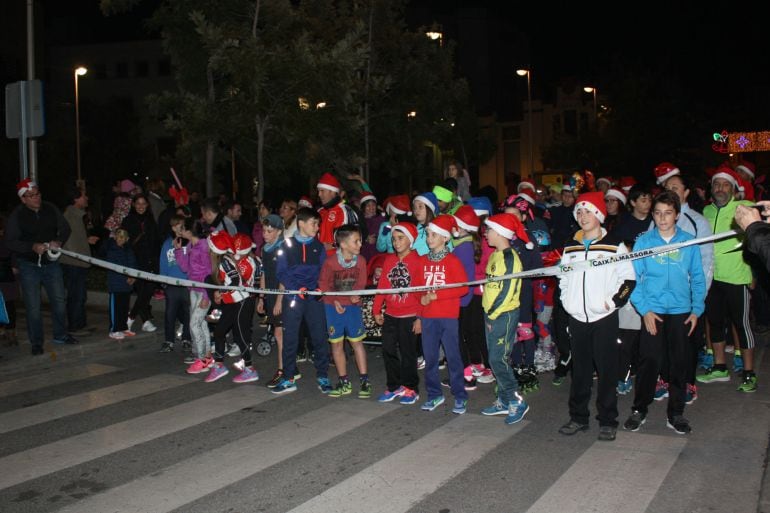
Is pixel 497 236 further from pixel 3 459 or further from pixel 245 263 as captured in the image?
pixel 3 459

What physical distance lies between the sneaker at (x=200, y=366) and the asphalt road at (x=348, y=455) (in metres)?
0.66

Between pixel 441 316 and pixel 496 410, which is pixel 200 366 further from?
pixel 496 410

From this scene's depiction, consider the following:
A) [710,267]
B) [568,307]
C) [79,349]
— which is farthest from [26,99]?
[710,267]

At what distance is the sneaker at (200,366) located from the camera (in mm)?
9016

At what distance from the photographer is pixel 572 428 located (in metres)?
6.37

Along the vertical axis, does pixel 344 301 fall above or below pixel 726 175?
below

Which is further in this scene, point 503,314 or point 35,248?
point 35,248

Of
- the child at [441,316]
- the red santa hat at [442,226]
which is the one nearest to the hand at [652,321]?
the child at [441,316]

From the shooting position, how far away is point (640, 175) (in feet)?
160

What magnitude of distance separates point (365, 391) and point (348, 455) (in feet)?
6.07

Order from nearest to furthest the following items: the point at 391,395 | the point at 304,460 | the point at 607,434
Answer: the point at 304,460, the point at 607,434, the point at 391,395

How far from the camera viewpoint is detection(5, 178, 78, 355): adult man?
32.1 ft

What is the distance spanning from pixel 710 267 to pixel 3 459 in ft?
20.4

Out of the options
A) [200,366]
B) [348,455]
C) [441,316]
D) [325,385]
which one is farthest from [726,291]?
[200,366]
